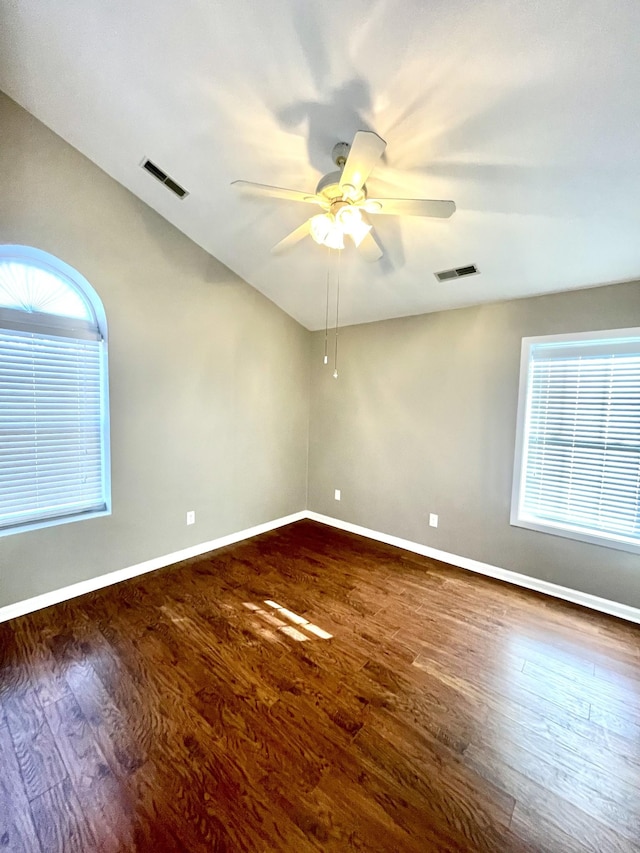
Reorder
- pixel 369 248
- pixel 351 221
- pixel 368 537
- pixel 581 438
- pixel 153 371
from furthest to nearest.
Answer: pixel 368 537, pixel 153 371, pixel 581 438, pixel 369 248, pixel 351 221

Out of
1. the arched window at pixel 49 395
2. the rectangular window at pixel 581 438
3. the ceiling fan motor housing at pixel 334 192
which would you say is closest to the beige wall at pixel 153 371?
the arched window at pixel 49 395

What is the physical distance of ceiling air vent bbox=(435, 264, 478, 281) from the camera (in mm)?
2656

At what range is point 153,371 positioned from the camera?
9.43 ft

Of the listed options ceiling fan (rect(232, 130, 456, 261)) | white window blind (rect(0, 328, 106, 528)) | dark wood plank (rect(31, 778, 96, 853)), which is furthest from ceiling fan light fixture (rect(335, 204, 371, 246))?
dark wood plank (rect(31, 778, 96, 853))

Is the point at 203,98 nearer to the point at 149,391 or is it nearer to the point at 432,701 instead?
the point at 149,391

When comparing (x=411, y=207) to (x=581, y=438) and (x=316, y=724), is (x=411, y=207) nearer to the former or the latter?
(x=581, y=438)

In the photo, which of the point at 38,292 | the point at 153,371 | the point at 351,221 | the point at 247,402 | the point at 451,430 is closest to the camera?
the point at 351,221

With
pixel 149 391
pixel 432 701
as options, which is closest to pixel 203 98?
pixel 149 391

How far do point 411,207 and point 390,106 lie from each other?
51 centimetres

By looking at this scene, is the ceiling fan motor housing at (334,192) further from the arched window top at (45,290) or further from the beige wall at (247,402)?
the arched window top at (45,290)

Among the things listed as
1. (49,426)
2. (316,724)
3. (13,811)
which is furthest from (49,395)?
(316,724)

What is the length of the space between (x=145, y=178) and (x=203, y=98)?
0.87 m

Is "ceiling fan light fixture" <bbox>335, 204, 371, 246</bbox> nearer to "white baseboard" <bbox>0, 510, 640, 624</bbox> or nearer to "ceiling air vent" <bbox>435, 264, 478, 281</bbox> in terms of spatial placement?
"ceiling air vent" <bbox>435, 264, 478, 281</bbox>

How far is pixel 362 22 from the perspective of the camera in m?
1.41
